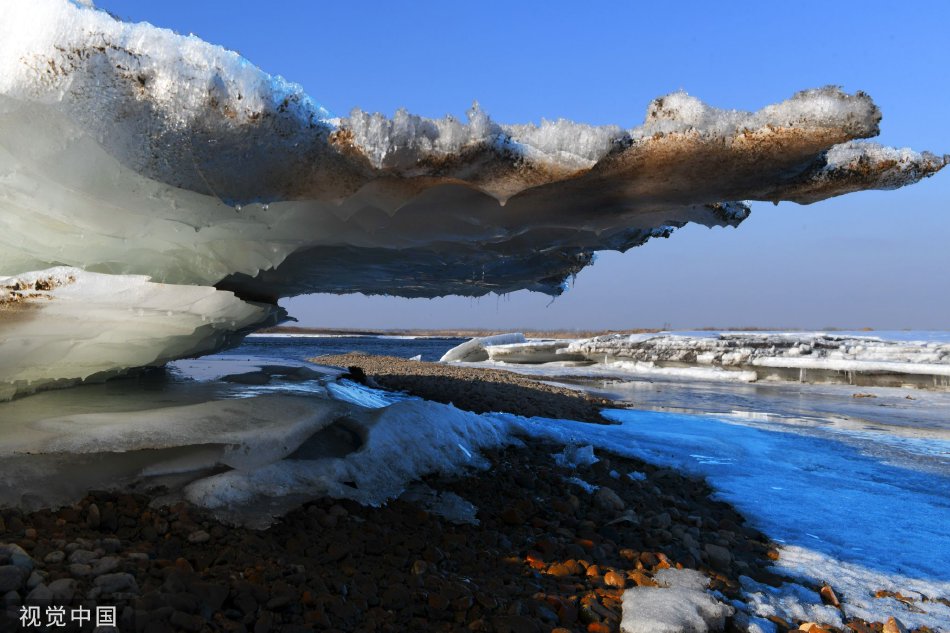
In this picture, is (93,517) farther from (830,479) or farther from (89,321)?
(830,479)

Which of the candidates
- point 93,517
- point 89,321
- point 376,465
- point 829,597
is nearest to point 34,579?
point 93,517

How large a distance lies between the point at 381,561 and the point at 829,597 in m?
2.47

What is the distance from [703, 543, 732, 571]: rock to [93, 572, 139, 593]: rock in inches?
120

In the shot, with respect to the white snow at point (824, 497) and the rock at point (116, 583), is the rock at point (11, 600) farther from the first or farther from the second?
the white snow at point (824, 497)

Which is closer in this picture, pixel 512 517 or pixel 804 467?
pixel 512 517

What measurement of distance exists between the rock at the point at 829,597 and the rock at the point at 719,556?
487mm

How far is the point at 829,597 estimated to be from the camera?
316 centimetres

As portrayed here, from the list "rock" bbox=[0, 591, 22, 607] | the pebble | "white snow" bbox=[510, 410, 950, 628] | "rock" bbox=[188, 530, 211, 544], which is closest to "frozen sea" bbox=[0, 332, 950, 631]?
"white snow" bbox=[510, 410, 950, 628]

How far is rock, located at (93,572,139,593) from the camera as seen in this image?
7.11ft

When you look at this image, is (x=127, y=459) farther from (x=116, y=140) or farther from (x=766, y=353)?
(x=766, y=353)

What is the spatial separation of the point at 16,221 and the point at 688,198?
450cm

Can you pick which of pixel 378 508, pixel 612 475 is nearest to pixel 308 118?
pixel 378 508

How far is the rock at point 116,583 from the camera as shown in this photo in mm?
2166

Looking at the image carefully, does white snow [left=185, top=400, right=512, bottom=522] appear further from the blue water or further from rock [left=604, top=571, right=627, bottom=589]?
rock [left=604, top=571, right=627, bottom=589]
